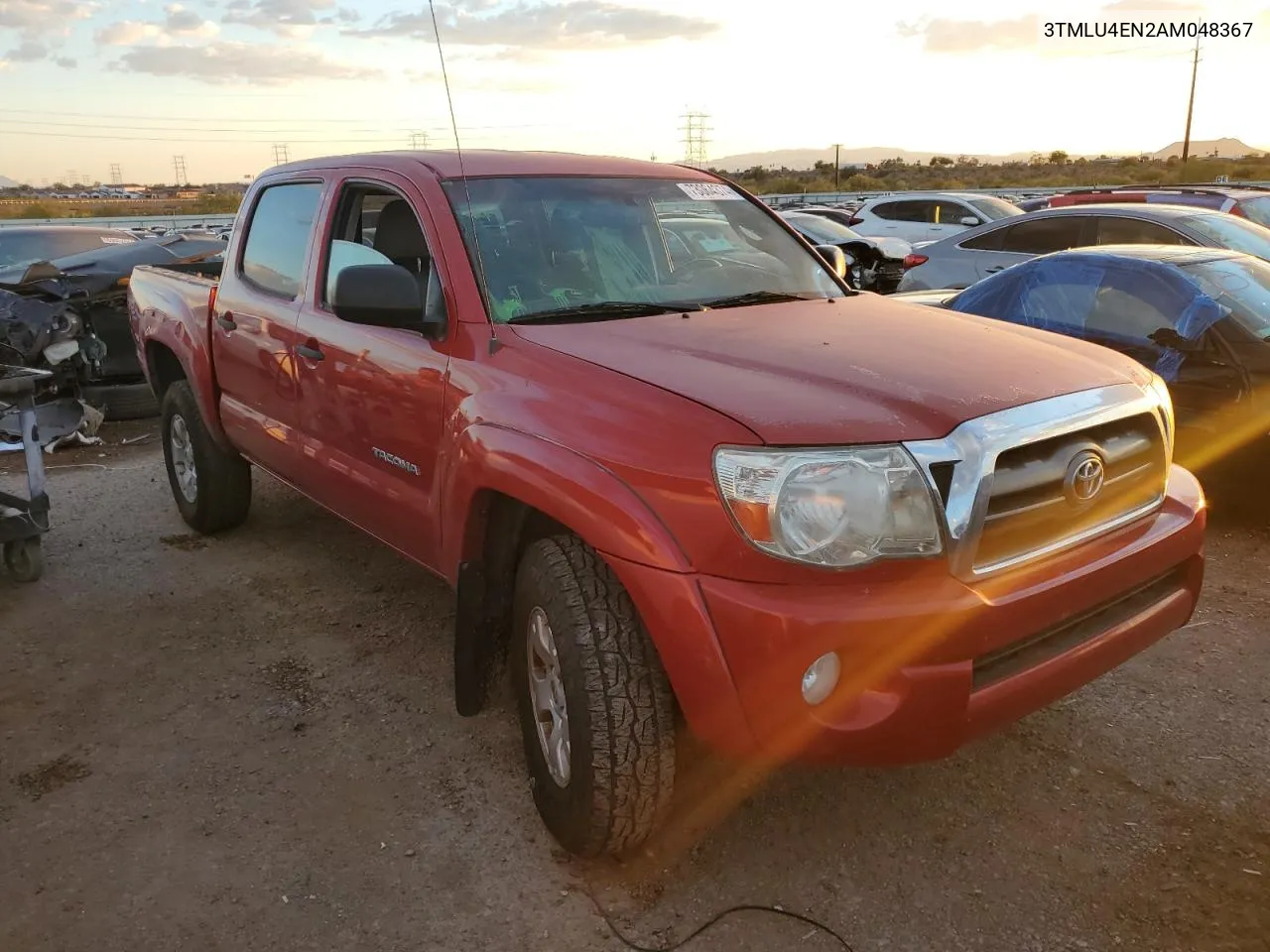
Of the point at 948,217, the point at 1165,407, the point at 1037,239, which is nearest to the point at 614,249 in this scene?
the point at 1165,407

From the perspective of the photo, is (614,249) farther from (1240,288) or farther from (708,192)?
(1240,288)

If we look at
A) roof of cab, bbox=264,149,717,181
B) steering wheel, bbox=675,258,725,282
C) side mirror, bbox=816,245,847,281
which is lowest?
side mirror, bbox=816,245,847,281

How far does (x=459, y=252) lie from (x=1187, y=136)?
55.5 m

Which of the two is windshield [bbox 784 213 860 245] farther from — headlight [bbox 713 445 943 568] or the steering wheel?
headlight [bbox 713 445 943 568]

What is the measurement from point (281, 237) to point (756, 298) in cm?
214

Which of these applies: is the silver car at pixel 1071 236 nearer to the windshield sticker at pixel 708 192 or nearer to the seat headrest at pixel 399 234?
the windshield sticker at pixel 708 192

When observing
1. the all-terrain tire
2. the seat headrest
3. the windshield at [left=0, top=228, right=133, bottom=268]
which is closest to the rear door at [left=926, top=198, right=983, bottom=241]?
the windshield at [left=0, top=228, right=133, bottom=268]

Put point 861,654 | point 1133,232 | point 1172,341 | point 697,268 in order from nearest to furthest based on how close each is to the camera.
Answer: point 861,654, point 697,268, point 1172,341, point 1133,232

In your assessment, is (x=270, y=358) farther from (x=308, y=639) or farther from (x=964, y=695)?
(x=964, y=695)

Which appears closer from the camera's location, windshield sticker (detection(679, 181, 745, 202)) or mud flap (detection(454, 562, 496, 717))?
mud flap (detection(454, 562, 496, 717))

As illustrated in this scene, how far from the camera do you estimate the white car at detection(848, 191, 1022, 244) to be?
1530 centimetres

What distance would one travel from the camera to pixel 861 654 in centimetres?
210

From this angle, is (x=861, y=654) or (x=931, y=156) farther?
(x=931, y=156)

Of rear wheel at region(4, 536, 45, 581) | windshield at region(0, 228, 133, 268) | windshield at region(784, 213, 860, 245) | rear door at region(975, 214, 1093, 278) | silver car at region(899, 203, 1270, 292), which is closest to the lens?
rear wheel at region(4, 536, 45, 581)
